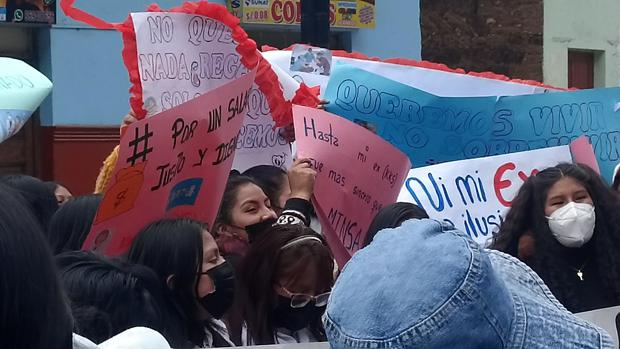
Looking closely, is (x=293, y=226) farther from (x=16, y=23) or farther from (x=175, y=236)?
(x=16, y=23)

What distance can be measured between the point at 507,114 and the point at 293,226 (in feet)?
7.36

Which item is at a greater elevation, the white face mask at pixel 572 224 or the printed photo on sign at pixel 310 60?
the printed photo on sign at pixel 310 60

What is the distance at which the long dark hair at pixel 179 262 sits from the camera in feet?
10.0

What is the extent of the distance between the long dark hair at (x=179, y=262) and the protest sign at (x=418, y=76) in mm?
2505

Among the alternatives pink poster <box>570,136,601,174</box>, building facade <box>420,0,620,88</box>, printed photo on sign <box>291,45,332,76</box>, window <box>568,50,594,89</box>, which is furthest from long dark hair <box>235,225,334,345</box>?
window <box>568,50,594,89</box>

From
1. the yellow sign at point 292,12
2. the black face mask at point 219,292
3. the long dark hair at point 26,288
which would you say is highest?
the yellow sign at point 292,12

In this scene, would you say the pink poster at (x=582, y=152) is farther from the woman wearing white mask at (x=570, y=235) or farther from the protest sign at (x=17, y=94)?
the protest sign at (x=17, y=94)

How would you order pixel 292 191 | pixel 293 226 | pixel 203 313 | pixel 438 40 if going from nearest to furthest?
pixel 203 313 → pixel 293 226 → pixel 292 191 → pixel 438 40

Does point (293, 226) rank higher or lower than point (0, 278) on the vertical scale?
lower

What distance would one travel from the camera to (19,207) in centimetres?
139

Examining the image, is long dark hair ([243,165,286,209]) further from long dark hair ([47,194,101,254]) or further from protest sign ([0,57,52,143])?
long dark hair ([47,194,101,254])

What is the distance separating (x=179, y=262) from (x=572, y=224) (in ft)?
5.13

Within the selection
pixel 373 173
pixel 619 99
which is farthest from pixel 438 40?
pixel 373 173

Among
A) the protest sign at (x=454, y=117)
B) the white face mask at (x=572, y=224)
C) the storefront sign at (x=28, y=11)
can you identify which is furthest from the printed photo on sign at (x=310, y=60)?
the storefront sign at (x=28, y=11)
